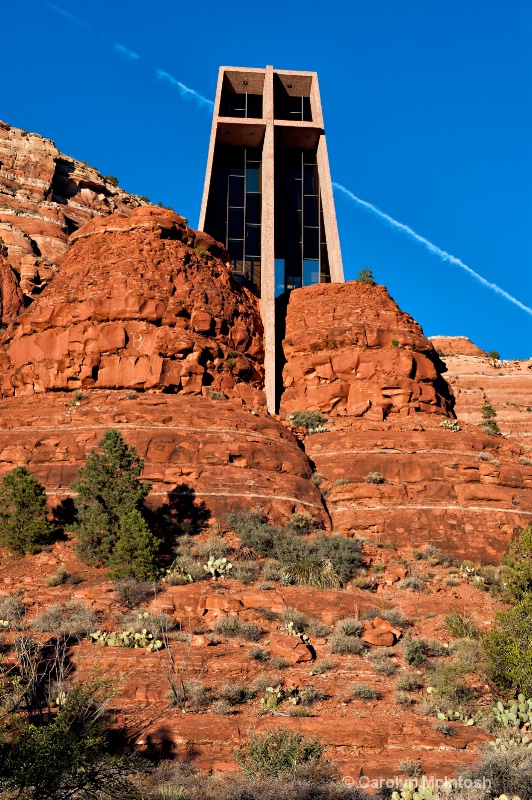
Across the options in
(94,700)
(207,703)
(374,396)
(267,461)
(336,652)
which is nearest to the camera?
(94,700)

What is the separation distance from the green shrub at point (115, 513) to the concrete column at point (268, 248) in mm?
11568

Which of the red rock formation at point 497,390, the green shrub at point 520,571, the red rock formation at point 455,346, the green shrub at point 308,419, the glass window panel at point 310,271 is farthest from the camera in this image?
the red rock formation at point 455,346

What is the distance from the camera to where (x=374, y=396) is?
103 ft

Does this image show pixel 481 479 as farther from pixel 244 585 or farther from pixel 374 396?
pixel 244 585

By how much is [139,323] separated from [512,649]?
20.7m

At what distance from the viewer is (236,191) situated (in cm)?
4706

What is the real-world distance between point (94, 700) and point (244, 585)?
8.15 metres

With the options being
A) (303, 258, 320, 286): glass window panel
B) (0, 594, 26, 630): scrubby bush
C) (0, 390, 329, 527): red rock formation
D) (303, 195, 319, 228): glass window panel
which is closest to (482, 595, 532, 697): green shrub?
(0, 390, 329, 527): red rock formation

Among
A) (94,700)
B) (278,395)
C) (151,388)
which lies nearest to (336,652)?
(94,700)

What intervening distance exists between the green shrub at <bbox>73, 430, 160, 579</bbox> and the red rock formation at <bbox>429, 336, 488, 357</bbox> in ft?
107

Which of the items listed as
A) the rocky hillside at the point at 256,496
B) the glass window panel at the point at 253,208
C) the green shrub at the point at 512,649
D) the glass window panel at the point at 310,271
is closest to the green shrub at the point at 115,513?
the rocky hillside at the point at 256,496

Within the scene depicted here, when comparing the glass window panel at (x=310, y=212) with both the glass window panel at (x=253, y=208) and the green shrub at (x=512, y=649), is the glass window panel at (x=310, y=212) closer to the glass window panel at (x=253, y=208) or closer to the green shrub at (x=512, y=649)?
the glass window panel at (x=253, y=208)

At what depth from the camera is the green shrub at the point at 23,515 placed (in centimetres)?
2103

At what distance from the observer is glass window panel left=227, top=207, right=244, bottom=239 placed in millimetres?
45656
